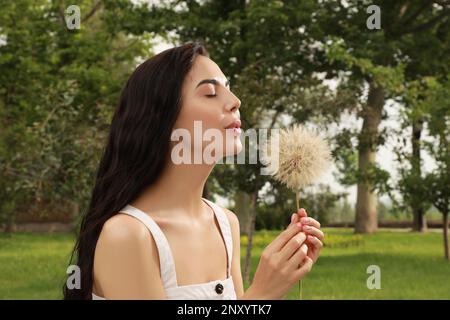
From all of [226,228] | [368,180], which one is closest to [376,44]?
[368,180]

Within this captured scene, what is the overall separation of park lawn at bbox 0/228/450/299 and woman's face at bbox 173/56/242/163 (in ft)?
28.9

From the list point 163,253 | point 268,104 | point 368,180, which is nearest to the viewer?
point 163,253

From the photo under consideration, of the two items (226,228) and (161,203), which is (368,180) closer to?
(226,228)

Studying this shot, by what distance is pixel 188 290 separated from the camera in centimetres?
212

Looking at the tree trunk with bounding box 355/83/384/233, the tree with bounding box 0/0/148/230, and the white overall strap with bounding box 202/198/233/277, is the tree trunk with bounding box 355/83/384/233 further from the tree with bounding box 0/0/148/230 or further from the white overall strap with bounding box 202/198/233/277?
the white overall strap with bounding box 202/198/233/277

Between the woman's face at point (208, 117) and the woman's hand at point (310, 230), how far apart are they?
0.31 metres

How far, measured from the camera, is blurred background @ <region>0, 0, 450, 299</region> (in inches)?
531

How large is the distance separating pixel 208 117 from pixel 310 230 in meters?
0.48

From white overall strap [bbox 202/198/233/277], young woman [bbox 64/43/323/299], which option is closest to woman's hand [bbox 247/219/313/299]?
young woman [bbox 64/43/323/299]

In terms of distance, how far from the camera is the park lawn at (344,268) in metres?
13.1

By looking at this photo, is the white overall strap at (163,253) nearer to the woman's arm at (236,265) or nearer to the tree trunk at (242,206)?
the woman's arm at (236,265)

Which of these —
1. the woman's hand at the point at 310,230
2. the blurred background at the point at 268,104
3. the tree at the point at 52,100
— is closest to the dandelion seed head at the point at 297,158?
the woman's hand at the point at 310,230

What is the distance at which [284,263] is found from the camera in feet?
6.36
